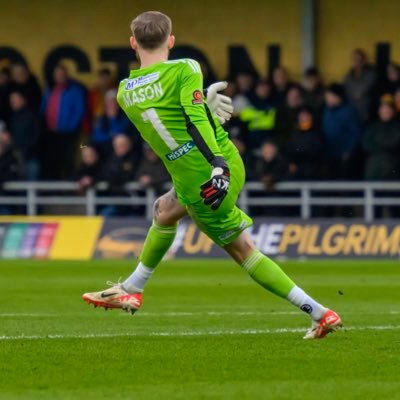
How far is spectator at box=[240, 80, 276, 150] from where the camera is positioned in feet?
70.7

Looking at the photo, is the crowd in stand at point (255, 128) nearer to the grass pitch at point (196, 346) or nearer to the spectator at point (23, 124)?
the spectator at point (23, 124)

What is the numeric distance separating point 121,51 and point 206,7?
1599mm

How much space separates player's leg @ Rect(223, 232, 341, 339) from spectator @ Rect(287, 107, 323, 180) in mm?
11437

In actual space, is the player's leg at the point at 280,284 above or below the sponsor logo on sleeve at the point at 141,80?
below

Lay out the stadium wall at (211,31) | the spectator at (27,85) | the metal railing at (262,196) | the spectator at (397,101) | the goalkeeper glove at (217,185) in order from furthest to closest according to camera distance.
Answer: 1. the stadium wall at (211,31)
2. the spectator at (27,85)
3. the metal railing at (262,196)
4. the spectator at (397,101)
5. the goalkeeper glove at (217,185)

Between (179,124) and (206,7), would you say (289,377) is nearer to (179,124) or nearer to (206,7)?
(179,124)

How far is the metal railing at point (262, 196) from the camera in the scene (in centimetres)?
2136

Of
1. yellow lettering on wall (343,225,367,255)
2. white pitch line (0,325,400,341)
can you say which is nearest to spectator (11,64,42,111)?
yellow lettering on wall (343,225,367,255)

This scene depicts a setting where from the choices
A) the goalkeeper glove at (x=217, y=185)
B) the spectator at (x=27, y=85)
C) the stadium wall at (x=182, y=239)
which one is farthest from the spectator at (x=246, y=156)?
the goalkeeper glove at (x=217, y=185)

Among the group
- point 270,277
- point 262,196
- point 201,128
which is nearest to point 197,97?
point 201,128

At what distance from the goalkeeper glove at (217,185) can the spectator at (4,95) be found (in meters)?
14.6

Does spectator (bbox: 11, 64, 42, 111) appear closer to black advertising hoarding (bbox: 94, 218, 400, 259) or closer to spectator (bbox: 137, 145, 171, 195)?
spectator (bbox: 137, 145, 171, 195)

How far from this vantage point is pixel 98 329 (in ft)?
33.6

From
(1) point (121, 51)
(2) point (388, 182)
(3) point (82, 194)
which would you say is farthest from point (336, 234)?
(1) point (121, 51)
